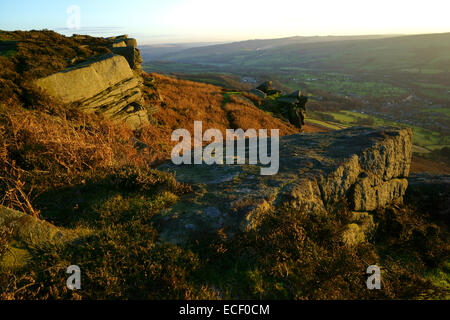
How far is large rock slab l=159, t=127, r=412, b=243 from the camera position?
435cm

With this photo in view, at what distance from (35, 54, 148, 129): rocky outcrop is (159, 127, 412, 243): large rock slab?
747 centimetres

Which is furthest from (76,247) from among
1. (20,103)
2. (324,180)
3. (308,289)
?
(20,103)

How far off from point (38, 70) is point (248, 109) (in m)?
18.4

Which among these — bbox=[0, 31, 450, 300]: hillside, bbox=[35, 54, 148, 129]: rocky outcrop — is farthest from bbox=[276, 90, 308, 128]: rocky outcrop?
bbox=[0, 31, 450, 300]: hillside

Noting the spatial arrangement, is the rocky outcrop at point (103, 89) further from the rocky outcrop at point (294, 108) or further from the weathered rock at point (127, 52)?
the rocky outcrop at point (294, 108)

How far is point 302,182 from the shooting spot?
533 centimetres

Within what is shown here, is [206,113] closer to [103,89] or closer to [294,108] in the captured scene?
[103,89]

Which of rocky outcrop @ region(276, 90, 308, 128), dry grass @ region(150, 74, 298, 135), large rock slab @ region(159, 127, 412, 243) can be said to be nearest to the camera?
large rock slab @ region(159, 127, 412, 243)

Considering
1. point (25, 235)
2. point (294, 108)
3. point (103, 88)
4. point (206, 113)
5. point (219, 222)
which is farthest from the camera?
point (294, 108)

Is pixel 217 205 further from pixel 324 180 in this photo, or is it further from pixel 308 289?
pixel 324 180

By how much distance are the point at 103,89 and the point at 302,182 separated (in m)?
12.3

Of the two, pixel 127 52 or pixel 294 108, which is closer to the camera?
pixel 127 52

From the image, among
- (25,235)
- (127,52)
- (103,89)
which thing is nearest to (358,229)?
(25,235)

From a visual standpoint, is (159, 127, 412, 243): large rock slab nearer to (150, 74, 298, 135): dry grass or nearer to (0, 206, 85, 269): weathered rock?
(0, 206, 85, 269): weathered rock
